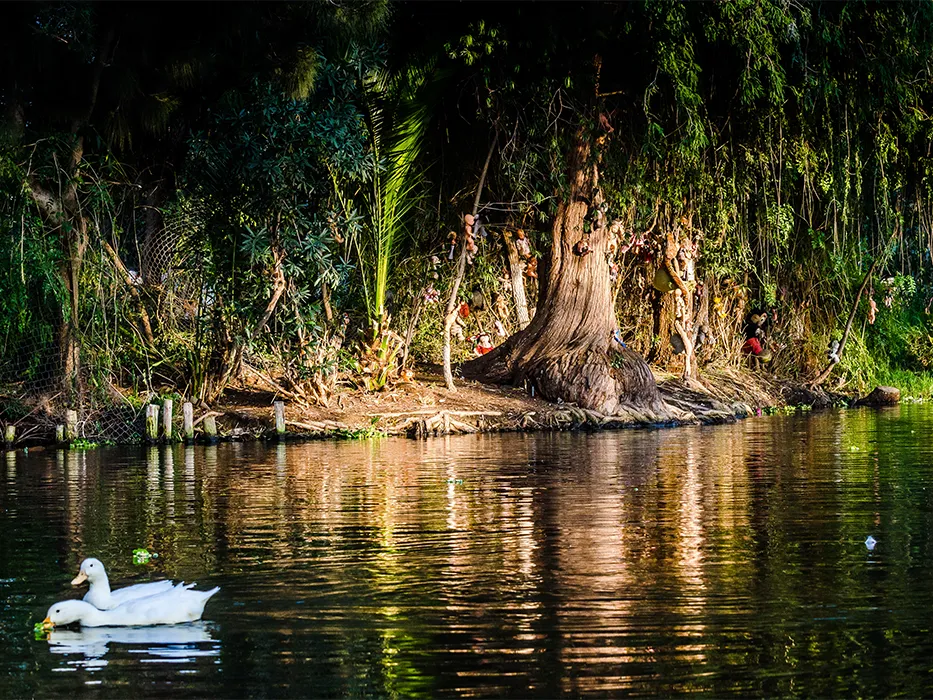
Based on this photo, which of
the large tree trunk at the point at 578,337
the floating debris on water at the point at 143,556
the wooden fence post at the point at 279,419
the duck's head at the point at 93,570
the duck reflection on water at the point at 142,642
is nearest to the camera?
the duck reflection on water at the point at 142,642

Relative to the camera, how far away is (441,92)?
24.5 metres

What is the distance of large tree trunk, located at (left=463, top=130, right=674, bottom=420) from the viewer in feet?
82.0

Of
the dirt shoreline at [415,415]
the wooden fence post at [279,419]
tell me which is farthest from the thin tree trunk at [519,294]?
the wooden fence post at [279,419]

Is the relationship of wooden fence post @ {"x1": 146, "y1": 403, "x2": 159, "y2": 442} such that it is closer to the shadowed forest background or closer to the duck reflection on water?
the shadowed forest background

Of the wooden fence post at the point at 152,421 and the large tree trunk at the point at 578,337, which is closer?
the wooden fence post at the point at 152,421

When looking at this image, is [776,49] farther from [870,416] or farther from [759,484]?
[759,484]

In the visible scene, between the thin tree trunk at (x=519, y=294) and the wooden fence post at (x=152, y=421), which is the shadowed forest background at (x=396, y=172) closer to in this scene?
the thin tree trunk at (x=519, y=294)

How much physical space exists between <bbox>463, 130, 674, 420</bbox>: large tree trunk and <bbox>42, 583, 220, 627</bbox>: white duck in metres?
16.6

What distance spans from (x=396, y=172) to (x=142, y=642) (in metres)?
16.5

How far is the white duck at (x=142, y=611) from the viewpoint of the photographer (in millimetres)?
8367

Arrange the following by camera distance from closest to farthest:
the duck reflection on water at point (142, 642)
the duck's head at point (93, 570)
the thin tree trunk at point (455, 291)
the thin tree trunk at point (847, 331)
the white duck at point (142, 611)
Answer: the duck reflection on water at point (142, 642) → the white duck at point (142, 611) → the duck's head at point (93, 570) → the thin tree trunk at point (455, 291) → the thin tree trunk at point (847, 331)

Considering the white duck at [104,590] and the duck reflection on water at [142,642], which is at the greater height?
the white duck at [104,590]

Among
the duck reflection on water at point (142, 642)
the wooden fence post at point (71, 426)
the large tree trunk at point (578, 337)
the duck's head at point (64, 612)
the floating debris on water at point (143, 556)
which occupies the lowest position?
the duck reflection on water at point (142, 642)

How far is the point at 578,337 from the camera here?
1011 inches
